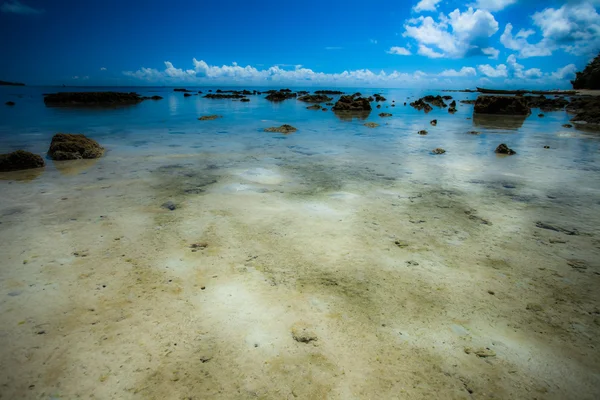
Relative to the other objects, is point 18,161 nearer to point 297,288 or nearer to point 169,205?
point 169,205

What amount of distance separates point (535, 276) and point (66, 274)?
5.23 meters

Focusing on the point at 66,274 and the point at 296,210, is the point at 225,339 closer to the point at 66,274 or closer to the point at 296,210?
the point at 66,274

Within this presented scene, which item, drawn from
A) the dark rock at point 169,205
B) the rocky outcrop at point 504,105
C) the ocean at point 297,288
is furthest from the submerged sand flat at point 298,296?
the rocky outcrop at point 504,105

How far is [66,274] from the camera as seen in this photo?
127 inches

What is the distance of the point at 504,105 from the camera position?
83.9ft

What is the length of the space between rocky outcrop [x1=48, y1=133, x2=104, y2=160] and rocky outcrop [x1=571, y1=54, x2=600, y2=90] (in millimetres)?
86883

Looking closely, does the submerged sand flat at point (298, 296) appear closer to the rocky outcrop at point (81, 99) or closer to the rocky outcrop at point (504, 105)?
the rocky outcrop at point (504, 105)

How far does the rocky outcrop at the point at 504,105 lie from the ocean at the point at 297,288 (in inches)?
927

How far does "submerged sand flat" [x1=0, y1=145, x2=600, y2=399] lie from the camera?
7.09 feet

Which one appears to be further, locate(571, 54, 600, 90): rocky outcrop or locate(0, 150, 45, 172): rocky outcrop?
locate(571, 54, 600, 90): rocky outcrop

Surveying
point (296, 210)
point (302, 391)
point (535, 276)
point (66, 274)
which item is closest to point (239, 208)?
point (296, 210)

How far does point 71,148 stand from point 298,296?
9421 mm

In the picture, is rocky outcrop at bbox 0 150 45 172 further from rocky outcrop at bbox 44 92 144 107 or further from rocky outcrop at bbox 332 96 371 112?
rocky outcrop at bbox 44 92 144 107

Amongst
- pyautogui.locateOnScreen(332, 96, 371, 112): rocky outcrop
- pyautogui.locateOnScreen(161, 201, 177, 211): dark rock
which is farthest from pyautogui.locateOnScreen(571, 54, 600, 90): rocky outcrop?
pyautogui.locateOnScreen(161, 201, 177, 211): dark rock
